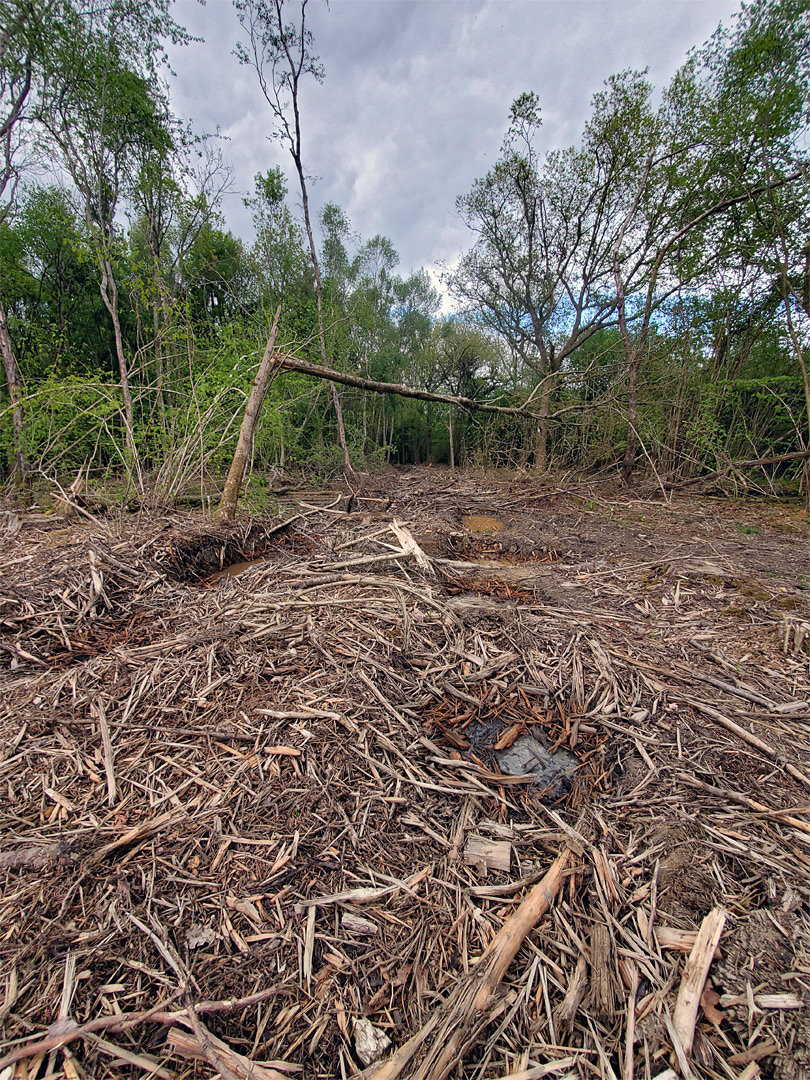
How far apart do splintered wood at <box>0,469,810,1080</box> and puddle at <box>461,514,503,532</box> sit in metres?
3.16

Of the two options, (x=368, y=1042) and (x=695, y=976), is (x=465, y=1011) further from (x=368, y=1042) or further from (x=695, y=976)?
(x=695, y=976)

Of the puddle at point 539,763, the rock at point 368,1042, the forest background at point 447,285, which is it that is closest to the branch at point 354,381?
the forest background at point 447,285

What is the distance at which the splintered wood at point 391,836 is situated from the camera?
97 centimetres

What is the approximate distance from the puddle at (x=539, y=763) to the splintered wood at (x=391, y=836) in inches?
0.5

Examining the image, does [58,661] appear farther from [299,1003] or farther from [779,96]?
[779,96]

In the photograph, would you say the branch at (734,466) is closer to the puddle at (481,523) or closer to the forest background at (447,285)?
the forest background at (447,285)

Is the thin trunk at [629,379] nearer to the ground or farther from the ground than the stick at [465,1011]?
farther from the ground

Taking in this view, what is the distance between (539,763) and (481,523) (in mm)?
4743

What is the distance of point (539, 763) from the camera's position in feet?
5.62

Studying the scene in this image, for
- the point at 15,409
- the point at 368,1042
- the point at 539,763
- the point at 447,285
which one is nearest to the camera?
the point at 368,1042

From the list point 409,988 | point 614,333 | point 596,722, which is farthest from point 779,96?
point 409,988

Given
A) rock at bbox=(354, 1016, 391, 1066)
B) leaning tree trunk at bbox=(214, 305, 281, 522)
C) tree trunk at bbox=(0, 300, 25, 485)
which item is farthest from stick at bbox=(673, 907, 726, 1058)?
tree trunk at bbox=(0, 300, 25, 485)

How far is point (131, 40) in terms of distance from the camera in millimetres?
9227

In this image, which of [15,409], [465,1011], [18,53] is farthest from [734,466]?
[18,53]
